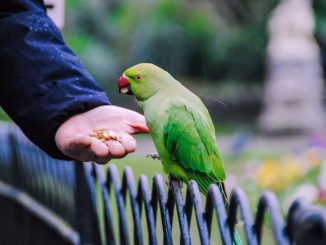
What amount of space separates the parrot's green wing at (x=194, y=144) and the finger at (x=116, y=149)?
0.27 ft

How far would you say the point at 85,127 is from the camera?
51.9 inches

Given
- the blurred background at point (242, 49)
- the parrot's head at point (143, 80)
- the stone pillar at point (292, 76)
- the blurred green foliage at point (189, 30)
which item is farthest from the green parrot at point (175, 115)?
the stone pillar at point (292, 76)

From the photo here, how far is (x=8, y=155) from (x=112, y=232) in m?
1.33

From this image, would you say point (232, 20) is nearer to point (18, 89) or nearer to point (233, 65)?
point (233, 65)

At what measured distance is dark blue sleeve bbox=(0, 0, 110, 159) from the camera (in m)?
1.36

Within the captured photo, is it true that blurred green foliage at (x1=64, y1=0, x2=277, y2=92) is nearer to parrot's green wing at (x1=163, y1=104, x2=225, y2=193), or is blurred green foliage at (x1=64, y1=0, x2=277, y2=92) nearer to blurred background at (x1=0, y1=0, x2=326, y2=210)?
blurred background at (x1=0, y1=0, x2=326, y2=210)

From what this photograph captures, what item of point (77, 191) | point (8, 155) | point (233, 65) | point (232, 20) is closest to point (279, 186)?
point (8, 155)

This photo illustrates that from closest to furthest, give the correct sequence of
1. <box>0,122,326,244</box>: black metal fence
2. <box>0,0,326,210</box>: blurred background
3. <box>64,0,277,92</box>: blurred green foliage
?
<box>0,122,326,244</box>: black metal fence
<box>0,0,326,210</box>: blurred background
<box>64,0,277,92</box>: blurred green foliage

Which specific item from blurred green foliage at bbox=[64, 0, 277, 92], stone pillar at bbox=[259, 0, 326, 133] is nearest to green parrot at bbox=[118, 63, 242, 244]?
blurred green foliage at bbox=[64, 0, 277, 92]

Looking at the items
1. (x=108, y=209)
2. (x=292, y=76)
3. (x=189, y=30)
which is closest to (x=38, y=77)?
(x=108, y=209)

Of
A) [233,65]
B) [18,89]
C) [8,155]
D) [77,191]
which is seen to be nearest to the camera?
[18,89]

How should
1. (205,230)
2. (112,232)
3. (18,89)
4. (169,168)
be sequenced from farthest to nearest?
(112,232), (18,89), (169,168), (205,230)

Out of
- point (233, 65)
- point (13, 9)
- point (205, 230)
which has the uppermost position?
point (233, 65)

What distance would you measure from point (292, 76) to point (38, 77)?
10304mm
